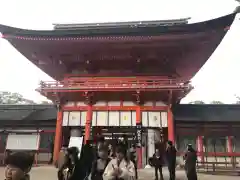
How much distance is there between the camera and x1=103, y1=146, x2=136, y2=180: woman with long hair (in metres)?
4.76

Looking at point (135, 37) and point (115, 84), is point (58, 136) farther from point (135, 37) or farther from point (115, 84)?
point (135, 37)

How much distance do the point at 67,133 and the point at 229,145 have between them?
1139 centimetres

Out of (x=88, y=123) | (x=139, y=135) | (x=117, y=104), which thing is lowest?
(x=139, y=135)

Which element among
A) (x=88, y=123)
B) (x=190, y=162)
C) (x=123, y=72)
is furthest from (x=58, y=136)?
(x=190, y=162)

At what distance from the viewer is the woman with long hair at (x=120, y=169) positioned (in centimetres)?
476

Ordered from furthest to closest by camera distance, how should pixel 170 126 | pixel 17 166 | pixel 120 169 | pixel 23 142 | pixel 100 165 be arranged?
pixel 23 142, pixel 170 126, pixel 100 165, pixel 120 169, pixel 17 166

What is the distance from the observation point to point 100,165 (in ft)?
19.6

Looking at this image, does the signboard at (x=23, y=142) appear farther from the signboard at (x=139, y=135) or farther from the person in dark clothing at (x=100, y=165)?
the person in dark clothing at (x=100, y=165)

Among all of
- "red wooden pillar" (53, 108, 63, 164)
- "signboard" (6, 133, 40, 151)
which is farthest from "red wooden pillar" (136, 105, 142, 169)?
"signboard" (6, 133, 40, 151)

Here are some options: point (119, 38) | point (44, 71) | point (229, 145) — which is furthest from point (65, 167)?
point (44, 71)

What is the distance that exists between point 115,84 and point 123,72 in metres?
1.40

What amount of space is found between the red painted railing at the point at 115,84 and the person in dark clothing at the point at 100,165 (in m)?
8.56

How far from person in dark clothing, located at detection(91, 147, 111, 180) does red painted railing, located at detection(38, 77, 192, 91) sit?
856 cm

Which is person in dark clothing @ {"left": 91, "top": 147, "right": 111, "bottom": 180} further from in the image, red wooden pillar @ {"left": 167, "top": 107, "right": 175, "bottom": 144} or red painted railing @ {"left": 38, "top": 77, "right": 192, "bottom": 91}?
red wooden pillar @ {"left": 167, "top": 107, "right": 175, "bottom": 144}
